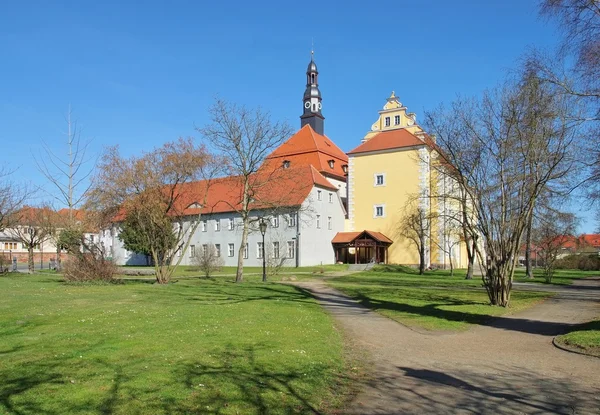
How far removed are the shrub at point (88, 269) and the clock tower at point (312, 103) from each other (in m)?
43.8

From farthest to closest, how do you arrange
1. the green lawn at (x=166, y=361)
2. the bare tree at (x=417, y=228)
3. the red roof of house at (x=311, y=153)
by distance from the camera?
1. the red roof of house at (x=311, y=153)
2. the bare tree at (x=417, y=228)
3. the green lawn at (x=166, y=361)

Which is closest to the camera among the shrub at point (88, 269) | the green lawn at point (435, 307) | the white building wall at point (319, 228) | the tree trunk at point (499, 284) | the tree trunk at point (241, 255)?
the green lawn at point (435, 307)

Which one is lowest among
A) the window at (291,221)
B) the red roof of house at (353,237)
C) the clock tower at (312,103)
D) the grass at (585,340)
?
the grass at (585,340)

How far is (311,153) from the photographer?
58062 mm

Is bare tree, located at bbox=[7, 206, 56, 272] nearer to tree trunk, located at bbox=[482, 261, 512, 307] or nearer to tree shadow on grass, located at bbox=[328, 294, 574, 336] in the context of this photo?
tree shadow on grass, located at bbox=[328, 294, 574, 336]

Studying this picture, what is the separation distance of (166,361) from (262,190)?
34.1m

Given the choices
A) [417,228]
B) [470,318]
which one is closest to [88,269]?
[470,318]

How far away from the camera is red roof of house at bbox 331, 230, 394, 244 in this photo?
51094mm

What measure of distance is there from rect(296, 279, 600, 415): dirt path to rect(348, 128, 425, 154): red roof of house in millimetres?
39453

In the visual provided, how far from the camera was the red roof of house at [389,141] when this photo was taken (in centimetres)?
5238

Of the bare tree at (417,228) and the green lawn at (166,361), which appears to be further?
the bare tree at (417,228)

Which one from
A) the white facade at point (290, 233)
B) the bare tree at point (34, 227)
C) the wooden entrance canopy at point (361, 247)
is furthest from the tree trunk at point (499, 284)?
the bare tree at point (34, 227)

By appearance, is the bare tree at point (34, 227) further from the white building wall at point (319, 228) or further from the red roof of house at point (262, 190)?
the white building wall at point (319, 228)

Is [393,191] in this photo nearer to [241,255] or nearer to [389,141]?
[389,141]
